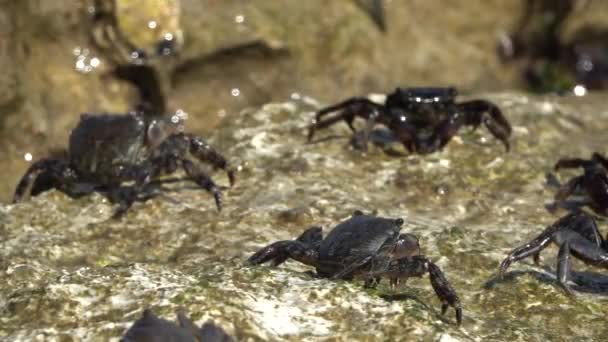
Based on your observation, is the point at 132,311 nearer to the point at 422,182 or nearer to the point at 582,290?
the point at 582,290

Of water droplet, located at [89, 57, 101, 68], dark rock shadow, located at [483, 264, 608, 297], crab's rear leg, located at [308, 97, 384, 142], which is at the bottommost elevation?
dark rock shadow, located at [483, 264, 608, 297]

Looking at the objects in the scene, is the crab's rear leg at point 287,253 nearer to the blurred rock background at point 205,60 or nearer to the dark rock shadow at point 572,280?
the dark rock shadow at point 572,280

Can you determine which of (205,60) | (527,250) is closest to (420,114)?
(527,250)

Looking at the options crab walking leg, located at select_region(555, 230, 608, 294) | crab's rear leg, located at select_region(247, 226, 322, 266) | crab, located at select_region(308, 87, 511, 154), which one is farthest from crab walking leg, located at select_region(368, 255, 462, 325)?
crab, located at select_region(308, 87, 511, 154)

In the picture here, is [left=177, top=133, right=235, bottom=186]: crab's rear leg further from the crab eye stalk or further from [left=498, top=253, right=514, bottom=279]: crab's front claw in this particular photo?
[left=498, top=253, right=514, bottom=279]: crab's front claw

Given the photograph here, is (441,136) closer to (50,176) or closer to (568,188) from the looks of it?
(568,188)

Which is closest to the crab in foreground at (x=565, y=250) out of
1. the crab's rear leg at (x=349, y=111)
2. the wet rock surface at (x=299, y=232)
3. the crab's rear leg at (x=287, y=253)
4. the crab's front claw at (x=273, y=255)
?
the wet rock surface at (x=299, y=232)

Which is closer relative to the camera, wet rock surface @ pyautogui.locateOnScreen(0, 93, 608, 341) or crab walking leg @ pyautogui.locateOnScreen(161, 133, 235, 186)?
wet rock surface @ pyautogui.locateOnScreen(0, 93, 608, 341)
